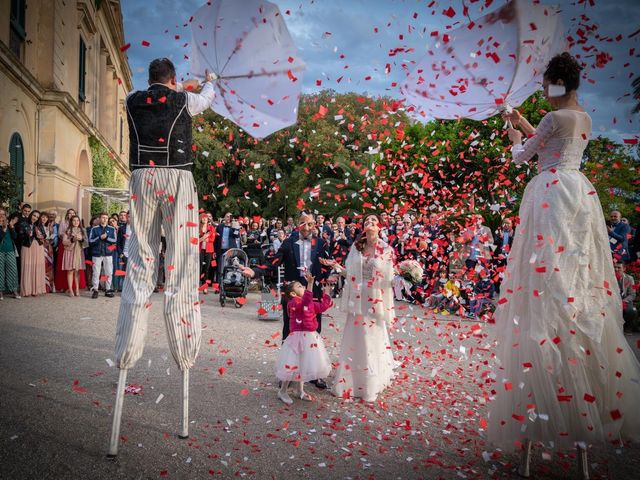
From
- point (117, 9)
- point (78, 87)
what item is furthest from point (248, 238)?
point (117, 9)

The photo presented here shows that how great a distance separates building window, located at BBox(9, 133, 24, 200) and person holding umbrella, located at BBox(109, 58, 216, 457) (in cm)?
1296

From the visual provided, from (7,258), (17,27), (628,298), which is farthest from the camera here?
(17,27)

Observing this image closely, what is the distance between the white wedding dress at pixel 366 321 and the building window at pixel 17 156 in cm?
1277

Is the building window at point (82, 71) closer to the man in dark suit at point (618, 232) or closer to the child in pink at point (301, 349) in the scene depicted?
the child in pink at point (301, 349)

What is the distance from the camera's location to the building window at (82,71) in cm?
2134

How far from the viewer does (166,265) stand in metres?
3.70

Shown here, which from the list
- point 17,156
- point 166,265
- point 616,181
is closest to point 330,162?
point 616,181

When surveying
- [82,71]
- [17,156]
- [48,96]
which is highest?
[82,71]

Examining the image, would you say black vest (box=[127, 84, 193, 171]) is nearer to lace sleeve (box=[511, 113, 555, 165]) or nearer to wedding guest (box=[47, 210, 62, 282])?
lace sleeve (box=[511, 113, 555, 165])

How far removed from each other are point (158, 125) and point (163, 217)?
2.28ft

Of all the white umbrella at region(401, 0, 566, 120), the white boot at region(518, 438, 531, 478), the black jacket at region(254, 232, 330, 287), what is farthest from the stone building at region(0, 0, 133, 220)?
the white boot at region(518, 438, 531, 478)

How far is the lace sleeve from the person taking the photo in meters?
3.61

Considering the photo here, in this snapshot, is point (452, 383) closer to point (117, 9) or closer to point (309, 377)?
point (309, 377)

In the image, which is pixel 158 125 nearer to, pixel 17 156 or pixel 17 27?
pixel 17 156
